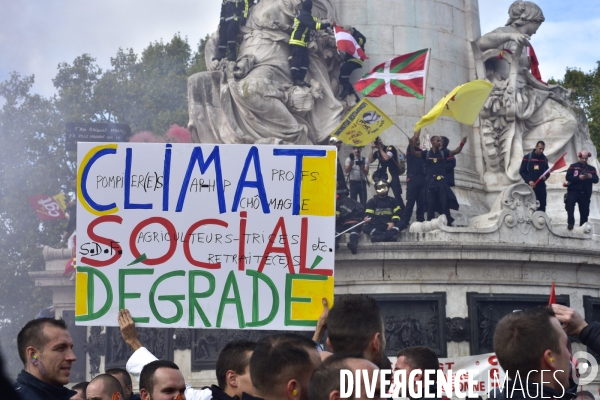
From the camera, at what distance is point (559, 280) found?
61.9ft

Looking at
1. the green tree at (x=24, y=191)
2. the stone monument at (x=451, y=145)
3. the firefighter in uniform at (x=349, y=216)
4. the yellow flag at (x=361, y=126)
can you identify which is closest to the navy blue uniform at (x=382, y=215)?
the firefighter in uniform at (x=349, y=216)

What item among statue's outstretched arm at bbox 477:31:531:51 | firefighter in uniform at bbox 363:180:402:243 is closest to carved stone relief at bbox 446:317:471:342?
firefighter in uniform at bbox 363:180:402:243

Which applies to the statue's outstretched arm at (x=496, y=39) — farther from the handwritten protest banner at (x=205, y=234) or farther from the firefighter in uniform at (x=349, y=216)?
the handwritten protest banner at (x=205, y=234)

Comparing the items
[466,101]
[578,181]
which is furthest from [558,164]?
[466,101]

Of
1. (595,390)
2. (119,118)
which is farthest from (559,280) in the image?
(119,118)

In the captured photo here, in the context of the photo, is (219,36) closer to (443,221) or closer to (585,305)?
(443,221)

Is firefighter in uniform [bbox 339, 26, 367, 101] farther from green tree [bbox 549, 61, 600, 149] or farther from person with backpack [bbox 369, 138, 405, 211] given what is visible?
green tree [bbox 549, 61, 600, 149]

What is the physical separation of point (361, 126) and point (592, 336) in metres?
14.9

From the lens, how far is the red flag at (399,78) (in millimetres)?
20844

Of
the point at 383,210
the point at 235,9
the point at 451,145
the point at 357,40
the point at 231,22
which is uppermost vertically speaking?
the point at 235,9

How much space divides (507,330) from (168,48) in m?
48.6

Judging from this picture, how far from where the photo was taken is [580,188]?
2012 centimetres

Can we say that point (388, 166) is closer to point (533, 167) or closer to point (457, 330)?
point (533, 167)

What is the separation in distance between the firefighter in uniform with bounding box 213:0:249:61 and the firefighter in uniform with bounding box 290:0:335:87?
48.9 inches
